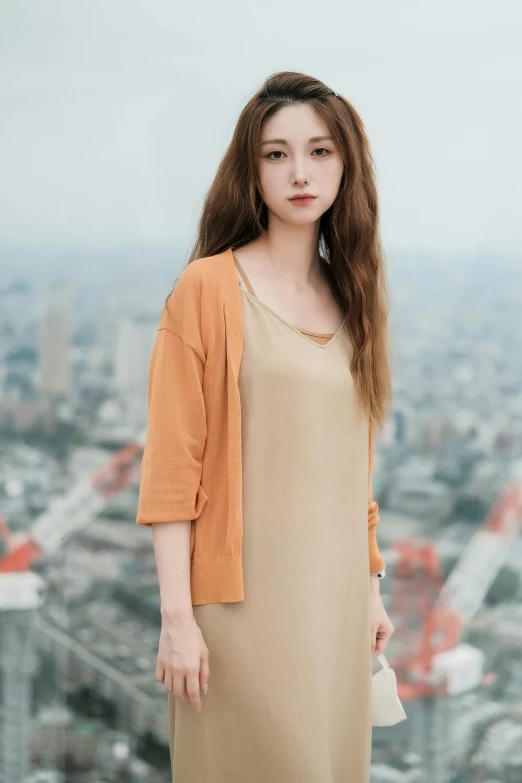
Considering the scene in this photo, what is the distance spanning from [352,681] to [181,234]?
3.80 feet

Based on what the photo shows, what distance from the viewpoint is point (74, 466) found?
80.2 inches

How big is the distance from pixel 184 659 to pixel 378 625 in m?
0.48

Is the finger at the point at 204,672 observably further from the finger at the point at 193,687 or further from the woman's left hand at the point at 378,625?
the woman's left hand at the point at 378,625

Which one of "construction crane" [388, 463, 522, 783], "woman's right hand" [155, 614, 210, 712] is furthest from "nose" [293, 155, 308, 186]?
"construction crane" [388, 463, 522, 783]

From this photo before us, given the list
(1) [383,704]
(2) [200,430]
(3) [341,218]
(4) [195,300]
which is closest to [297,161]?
(3) [341,218]

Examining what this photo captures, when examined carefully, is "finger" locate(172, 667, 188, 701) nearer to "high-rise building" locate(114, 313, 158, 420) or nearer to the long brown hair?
the long brown hair

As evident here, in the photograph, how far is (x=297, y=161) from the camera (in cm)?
129

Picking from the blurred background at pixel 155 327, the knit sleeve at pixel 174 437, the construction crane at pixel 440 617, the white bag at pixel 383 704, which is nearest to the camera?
the knit sleeve at pixel 174 437

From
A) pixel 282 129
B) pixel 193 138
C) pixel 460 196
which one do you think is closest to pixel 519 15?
pixel 460 196

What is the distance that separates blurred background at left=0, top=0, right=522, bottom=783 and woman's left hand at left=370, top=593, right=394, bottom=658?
600 mm

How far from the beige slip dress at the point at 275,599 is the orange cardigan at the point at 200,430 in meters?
0.04

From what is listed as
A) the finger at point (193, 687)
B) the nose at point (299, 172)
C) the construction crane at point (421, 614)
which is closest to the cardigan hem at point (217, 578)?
the finger at point (193, 687)

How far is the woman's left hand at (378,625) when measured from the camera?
1545 millimetres

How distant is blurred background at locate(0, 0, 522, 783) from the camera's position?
1.99m
